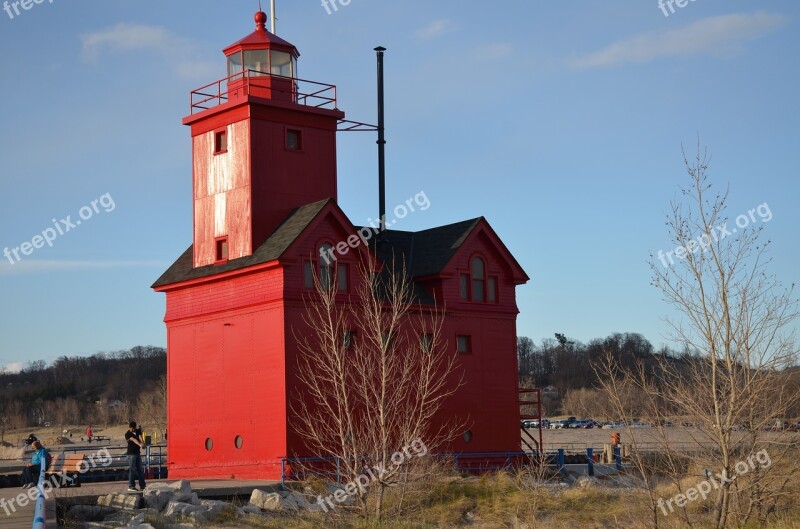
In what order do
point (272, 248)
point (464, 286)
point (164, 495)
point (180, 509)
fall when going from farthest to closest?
1. point (464, 286)
2. point (272, 248)
3. point (164, 495)
4. point (180, 509)

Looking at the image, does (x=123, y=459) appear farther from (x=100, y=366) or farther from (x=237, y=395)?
(x=100, y=366)

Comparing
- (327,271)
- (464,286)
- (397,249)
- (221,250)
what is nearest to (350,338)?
(327,271)

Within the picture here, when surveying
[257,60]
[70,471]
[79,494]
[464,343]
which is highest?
[257,60]

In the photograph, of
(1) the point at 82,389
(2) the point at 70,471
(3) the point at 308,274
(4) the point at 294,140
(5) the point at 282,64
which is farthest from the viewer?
(1) the point at 82,389

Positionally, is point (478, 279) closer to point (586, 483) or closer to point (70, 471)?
point (586, 483)

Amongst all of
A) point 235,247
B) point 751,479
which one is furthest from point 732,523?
point 235,247

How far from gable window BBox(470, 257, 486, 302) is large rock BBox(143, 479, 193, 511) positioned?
13.8 metres

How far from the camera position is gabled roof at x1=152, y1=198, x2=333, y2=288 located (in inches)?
1277

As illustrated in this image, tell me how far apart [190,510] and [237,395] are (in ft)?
28.1

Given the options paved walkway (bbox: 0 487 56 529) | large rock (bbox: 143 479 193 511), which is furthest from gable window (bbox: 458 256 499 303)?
paved walkway (bbox: 0 487 56 529)

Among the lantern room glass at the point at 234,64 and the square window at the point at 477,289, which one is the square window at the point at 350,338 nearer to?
the square window at the point at 477,289

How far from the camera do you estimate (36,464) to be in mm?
27312

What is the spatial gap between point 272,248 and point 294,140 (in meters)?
4.71

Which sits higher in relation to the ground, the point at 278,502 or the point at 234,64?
the point at 234,64
